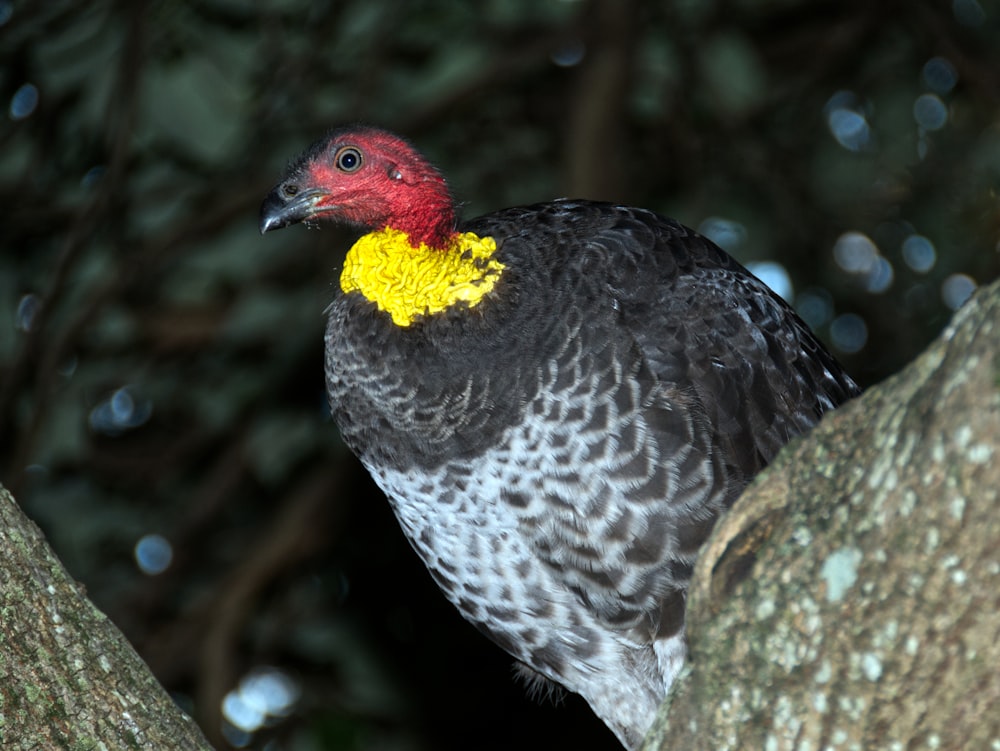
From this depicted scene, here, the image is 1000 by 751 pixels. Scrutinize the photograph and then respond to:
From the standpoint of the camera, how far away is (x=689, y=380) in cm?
306

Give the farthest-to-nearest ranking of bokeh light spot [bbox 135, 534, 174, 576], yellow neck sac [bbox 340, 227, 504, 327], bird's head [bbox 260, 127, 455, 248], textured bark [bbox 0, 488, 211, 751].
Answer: bokeh light spot [bbox 135, 534, 174, 576] < bird's head [bbox 260, 127, 455, 248] < yellow neck sac [bbox 340, 227, 504, 327] < textured bark [bbox 0, 488, 211, 751]

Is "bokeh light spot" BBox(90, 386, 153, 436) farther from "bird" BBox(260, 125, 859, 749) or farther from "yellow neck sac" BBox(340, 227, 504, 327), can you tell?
"yellow neck sac" BBox(340, 227, 504, 327)

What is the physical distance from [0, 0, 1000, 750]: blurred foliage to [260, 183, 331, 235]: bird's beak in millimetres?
1268

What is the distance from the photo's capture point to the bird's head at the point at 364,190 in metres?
3.26

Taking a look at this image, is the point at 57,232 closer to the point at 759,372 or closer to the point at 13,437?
the point at 13,437

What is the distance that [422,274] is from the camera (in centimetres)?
316

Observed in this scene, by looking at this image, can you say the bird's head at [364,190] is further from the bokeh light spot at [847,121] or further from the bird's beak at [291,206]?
the bokeh light spot at [847,121]

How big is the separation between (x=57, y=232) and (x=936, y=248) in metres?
4.22

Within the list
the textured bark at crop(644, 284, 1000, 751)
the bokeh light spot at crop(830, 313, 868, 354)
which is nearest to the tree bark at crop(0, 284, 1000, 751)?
the textured bark at crop(644, 284, 1000, 751)

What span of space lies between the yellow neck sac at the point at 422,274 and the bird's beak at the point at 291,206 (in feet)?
0.61

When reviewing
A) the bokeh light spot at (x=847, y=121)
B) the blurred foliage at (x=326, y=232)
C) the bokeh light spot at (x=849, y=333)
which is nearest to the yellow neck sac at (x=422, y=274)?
the blurred foliage at (x=326, y=232)

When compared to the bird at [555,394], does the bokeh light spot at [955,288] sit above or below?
below

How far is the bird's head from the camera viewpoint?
3.26 metres

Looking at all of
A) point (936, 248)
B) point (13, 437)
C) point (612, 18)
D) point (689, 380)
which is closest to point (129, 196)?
point (13, 437)
